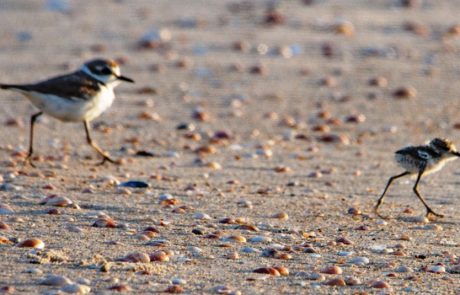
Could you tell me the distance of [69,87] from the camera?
8.36 metres

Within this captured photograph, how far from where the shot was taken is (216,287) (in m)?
4.90

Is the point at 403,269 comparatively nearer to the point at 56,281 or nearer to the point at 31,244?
the point at 56,281

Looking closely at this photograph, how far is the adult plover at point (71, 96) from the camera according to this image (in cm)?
829

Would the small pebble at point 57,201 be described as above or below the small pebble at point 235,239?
below

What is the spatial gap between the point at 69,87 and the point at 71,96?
73 mm

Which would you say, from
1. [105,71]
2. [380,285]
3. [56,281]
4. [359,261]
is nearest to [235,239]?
[359,261]

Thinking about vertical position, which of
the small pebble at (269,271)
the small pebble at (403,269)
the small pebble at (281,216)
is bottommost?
the small pebble at (281,216)

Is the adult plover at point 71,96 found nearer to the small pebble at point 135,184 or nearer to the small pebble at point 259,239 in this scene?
the small pebble at point 135,184

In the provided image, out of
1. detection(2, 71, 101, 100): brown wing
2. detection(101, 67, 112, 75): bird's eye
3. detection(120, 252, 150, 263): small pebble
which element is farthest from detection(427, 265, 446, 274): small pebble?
detection(101, 67, 112, 75): bird's eye

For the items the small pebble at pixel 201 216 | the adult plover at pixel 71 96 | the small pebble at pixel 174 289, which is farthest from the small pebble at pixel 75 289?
the adult plover at pixel 71 96

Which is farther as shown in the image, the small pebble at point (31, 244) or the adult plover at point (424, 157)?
the adult plover at point (424, 157)

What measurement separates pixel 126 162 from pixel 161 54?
466 centimetres

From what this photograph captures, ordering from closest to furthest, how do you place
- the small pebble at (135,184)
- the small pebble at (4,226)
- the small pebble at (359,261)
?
the small pebble at (359,261) < the small pebble at (4,226) < the small pebble at (135,184)

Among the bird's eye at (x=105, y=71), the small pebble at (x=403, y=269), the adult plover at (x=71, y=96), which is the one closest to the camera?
the small pebble at (x=403, y=269)
